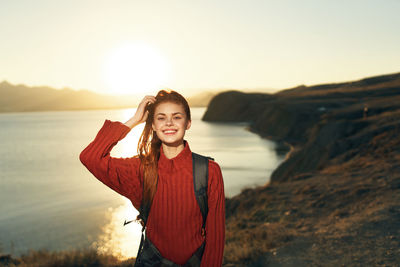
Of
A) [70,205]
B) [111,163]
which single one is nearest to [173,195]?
[111,163]

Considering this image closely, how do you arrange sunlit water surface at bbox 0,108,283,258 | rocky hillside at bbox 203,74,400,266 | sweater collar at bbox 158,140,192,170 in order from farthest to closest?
sunlit water surface at bbox 0,108,283,258
rocky hillside at bbox 203,74,400,266
sweater collar at bbox 158,140,192,170

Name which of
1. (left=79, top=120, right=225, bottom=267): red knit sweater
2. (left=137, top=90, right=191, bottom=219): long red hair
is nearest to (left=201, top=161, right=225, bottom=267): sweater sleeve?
(left=79, top=120, right=225, bottom=267): red knit sweater

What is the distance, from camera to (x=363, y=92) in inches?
2128

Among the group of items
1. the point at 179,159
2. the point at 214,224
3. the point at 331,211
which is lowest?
the point at 331,211

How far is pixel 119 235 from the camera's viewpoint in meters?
14.2

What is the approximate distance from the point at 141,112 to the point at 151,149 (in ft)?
0.94

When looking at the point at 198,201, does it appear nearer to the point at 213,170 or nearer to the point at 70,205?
the point at 213,170

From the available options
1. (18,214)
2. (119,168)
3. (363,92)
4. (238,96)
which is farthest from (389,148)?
(238,96)

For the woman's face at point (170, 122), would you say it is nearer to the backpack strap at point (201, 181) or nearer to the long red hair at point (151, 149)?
the long red hair at point (151, 149)

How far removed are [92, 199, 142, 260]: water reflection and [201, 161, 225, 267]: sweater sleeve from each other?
888 cm

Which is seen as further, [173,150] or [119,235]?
[119,235]

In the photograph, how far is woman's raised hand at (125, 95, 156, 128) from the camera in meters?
2.45

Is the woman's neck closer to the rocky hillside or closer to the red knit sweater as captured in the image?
the red knit sweater

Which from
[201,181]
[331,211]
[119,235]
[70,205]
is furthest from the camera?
[70,205]
